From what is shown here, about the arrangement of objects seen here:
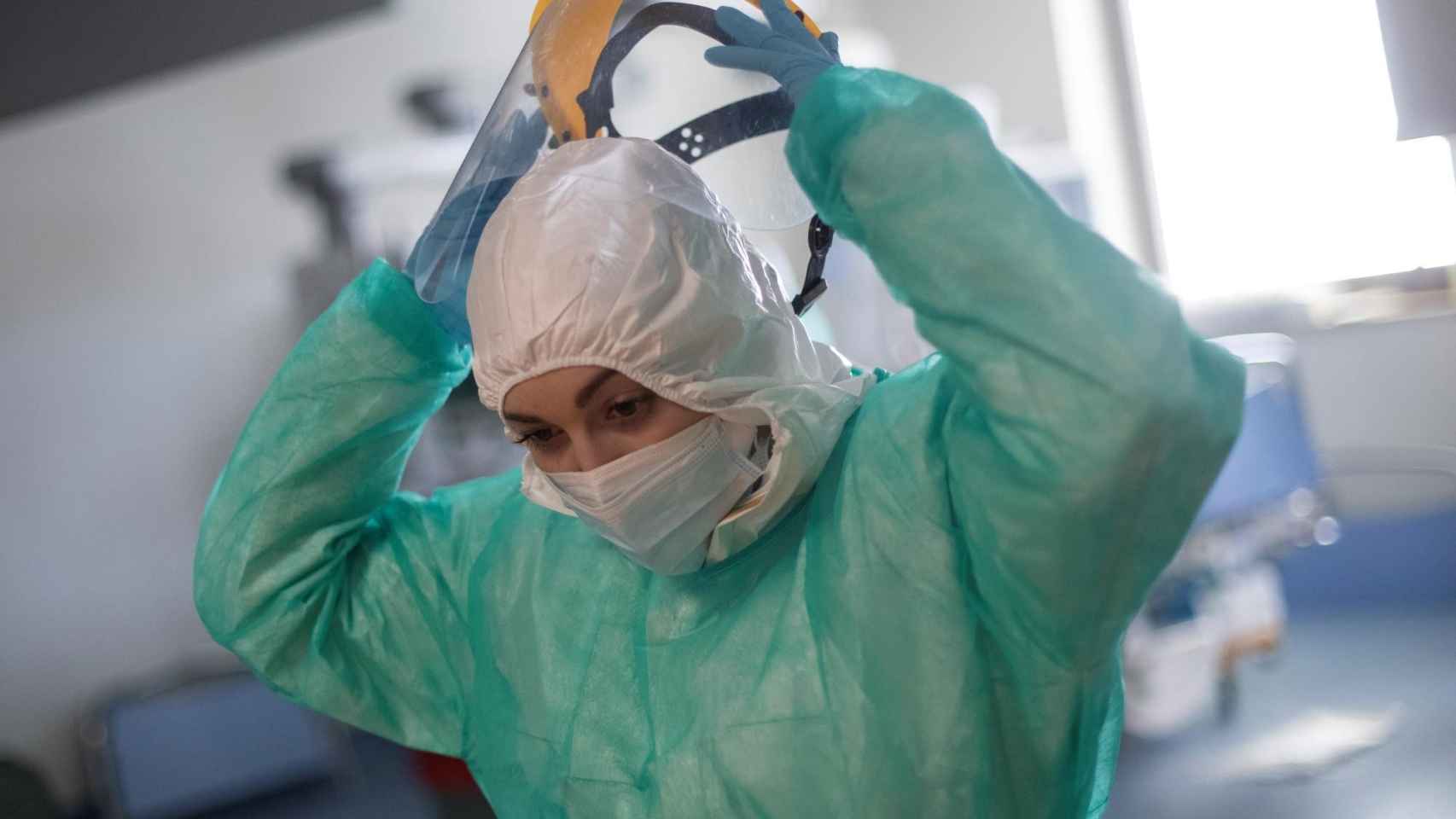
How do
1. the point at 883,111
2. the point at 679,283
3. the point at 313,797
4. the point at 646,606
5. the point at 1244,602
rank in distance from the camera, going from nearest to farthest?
the point at 883,111 → the point at 679,283 → the point at 646,606 → the point at 1244,602 → the point at 313,797

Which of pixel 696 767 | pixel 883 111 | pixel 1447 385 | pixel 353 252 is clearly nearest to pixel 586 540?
pixel 696 767

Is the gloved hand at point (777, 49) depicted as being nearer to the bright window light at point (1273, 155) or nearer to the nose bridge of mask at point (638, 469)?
the nose bridge of mask at point (638, 469)

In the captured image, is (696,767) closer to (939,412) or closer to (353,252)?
(939,412)

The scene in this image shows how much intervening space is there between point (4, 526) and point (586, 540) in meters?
2.75

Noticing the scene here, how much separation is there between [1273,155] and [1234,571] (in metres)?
1.51

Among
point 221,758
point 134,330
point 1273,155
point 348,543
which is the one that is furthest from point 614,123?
point 1273,155

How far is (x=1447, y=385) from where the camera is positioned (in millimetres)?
3740

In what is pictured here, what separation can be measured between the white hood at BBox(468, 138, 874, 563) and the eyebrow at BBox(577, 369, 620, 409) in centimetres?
2

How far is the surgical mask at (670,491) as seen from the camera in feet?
3.47

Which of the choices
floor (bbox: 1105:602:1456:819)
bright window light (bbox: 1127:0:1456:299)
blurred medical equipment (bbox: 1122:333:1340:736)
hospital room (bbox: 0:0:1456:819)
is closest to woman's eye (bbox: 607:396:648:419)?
hospital room (bbox: 0:0:1456:819)

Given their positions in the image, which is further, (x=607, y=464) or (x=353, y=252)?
(x=353, y=252)

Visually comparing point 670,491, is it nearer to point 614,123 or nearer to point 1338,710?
point 614,123

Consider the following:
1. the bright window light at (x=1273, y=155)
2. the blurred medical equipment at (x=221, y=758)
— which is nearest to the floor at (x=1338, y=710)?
the bright window light at (x=1273, y=155)

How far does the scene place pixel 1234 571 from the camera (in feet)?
10.9
